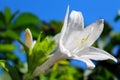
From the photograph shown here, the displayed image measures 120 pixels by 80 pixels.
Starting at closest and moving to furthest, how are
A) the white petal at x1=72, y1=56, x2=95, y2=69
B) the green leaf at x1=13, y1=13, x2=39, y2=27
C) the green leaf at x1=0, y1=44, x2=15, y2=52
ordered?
1. the white petal at x1=72, y1=56, x2=95, y2=69
2. the green leaf at x1=0, y1=44, x2=15, y2=52
3. the green leaf at x1=13, y1=13, x2=39, y2=27

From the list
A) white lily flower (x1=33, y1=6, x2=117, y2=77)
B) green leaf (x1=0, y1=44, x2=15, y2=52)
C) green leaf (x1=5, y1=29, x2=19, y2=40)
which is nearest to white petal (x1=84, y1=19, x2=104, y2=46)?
white lily flower (x1=33, y1=6, x2=117, y2=77)

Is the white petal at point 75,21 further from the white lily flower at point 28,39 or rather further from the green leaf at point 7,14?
the green leaf at point 7,14

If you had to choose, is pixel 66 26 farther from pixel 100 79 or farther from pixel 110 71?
pixel 110 71

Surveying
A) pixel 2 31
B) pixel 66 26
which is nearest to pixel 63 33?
pixel 66 26

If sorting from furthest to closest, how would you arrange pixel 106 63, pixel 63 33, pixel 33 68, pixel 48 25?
pixel 48 25 → pixel 106 63 → pixel 33 68 → pixel 63 33

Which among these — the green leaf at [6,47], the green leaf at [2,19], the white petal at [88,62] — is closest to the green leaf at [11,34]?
the green leaf at [6,47]

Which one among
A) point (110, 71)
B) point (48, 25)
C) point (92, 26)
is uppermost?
point (92, 26)

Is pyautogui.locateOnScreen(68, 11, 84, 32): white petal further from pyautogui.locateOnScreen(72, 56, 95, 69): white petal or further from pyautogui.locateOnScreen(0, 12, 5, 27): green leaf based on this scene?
pyautogui.locateOnScreen(0, 12, 5, 27): green leaf
